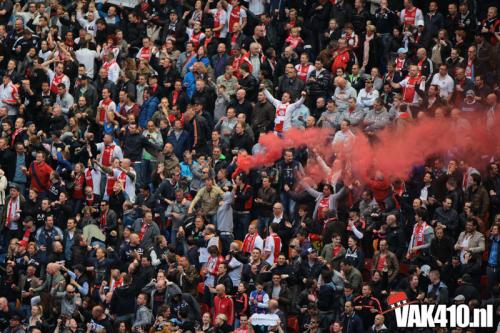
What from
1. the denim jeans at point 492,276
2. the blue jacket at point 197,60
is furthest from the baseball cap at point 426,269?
the blue jacket at point 197,60

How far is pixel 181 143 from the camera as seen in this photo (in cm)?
3039

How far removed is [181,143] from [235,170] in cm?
177

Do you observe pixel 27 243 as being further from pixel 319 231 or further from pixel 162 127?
pixel 319 231

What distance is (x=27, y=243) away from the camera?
29.1 m

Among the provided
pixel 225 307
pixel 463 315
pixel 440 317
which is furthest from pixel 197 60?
pixel 463 315

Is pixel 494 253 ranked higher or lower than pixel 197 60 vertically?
lower

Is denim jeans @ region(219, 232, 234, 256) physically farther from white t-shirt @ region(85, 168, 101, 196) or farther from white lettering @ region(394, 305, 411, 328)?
white lettering @ region(394, 305, 411, 328)

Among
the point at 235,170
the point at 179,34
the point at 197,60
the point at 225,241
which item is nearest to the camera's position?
the point at 225,241

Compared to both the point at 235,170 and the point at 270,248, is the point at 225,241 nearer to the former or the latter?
the point at 270,248

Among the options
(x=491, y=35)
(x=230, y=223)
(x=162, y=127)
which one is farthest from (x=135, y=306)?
(x=491, y=35)

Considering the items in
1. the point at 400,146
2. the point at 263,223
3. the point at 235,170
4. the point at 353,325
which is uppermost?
the point at 400,146

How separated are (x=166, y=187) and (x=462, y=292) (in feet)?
20.7

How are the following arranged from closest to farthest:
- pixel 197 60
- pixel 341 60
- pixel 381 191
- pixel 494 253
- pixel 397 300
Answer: pixel 397 300 → pixel 494 253 → pixel 381 191 → pixel 341 60 → pixel 197 60

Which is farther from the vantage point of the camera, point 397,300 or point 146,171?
point 146,171
